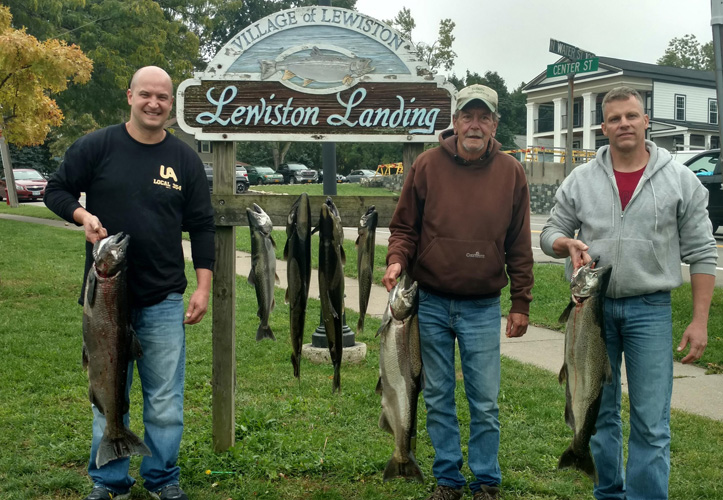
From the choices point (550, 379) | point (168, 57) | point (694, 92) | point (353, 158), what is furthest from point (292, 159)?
point (550, 379)

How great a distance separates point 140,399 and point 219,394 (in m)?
1.52

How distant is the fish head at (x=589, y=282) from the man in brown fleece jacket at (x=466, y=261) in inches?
21.3

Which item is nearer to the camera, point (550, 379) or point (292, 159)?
point (550, 379)

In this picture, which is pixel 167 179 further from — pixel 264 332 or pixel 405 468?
pixel 405 468

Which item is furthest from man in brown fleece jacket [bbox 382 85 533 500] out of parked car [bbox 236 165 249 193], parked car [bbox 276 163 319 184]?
parked car [bbox 276 163 319 184]

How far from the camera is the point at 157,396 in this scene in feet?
12.9

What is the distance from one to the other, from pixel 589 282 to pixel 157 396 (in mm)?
2286

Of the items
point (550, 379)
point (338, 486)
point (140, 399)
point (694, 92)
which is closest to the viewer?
point (338, 486)

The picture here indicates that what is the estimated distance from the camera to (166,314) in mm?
3885

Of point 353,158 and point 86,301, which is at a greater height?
point 353,158

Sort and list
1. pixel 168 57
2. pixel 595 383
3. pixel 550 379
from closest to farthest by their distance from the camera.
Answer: pixel 595 383
pixel 550 379
pixel 168 57

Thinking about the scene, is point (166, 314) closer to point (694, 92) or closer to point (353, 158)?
point (694, 92)

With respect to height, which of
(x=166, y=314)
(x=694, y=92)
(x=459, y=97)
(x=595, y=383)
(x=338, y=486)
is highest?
(x=694, y=92)

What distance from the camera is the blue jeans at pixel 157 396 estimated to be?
3865 millimetres
